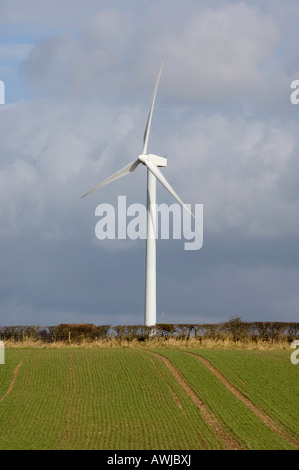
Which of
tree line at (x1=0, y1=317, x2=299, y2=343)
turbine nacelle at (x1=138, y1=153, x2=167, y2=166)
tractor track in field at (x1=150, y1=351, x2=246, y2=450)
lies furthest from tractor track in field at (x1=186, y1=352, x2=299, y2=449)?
turbine nacelle at (x1=138, y1=153, x2=167, y2=166)

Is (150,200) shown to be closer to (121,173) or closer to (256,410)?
(121,173)

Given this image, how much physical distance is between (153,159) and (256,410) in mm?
23350

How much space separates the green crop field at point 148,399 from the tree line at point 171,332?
4.59 m

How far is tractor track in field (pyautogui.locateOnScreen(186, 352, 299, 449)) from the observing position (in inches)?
1136

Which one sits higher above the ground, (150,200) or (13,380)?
(150,200)

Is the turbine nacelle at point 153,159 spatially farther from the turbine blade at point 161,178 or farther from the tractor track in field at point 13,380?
the tractor track in field at point 13,380

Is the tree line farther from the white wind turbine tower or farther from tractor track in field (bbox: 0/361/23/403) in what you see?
tractor track in field (bbox: 0/361/23/403)

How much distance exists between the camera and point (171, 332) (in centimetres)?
4931

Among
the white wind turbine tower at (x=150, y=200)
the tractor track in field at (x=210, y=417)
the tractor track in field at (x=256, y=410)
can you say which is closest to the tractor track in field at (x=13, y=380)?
the tractor track in field at (x=210, y=417)

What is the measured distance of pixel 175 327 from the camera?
49312mm

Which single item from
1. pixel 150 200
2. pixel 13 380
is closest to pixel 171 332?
pixel 150 200

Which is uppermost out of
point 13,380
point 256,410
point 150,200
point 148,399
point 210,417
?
point 150,200

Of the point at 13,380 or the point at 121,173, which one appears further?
the point at 121,173

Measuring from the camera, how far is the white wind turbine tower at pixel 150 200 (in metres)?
50.1
